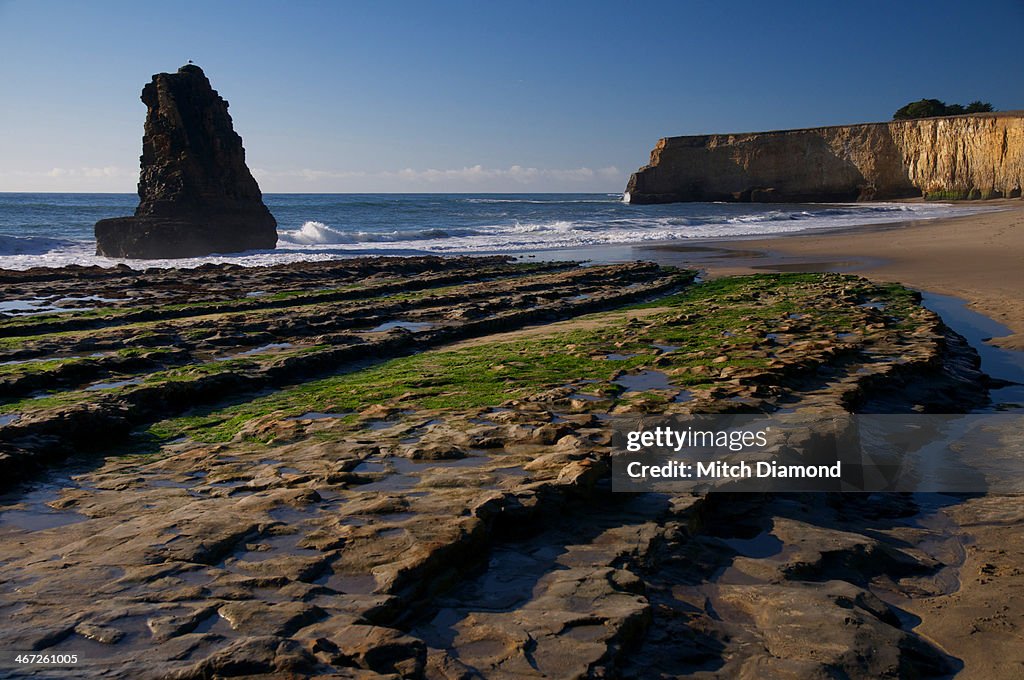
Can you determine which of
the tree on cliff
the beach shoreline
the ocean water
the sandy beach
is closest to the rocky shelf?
the sandy beach

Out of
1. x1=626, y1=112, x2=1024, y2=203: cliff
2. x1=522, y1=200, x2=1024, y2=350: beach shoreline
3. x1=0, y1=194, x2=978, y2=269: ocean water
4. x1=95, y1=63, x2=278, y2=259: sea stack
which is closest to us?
x1=522, y1=200, x2=1024, y2=350: beach shoreline

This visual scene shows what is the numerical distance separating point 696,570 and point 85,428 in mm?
5432

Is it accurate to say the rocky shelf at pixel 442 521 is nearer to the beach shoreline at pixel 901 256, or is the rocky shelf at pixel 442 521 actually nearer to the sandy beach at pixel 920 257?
the sandy beach at pixel 920 257

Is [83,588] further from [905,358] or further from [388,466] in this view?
[905,358]

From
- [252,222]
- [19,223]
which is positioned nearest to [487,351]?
[252,222]

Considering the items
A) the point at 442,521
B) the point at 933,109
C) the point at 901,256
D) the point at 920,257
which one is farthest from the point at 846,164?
the point at 442,521

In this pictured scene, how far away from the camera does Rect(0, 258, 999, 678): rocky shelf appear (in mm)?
3150

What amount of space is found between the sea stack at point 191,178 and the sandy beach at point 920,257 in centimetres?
2021

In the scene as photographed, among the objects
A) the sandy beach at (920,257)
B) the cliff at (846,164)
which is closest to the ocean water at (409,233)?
the sandy beach at (920,257)

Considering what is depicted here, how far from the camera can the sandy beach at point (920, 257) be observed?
50.0 ft

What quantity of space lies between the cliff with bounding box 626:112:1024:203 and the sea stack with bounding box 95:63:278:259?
63.6m

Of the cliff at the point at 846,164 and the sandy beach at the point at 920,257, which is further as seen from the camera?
the cliff at the point at 846,164

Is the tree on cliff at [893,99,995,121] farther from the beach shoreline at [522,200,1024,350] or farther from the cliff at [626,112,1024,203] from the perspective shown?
the beach shoreline at [522,200,1024,350]

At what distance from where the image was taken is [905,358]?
27.8 ft
